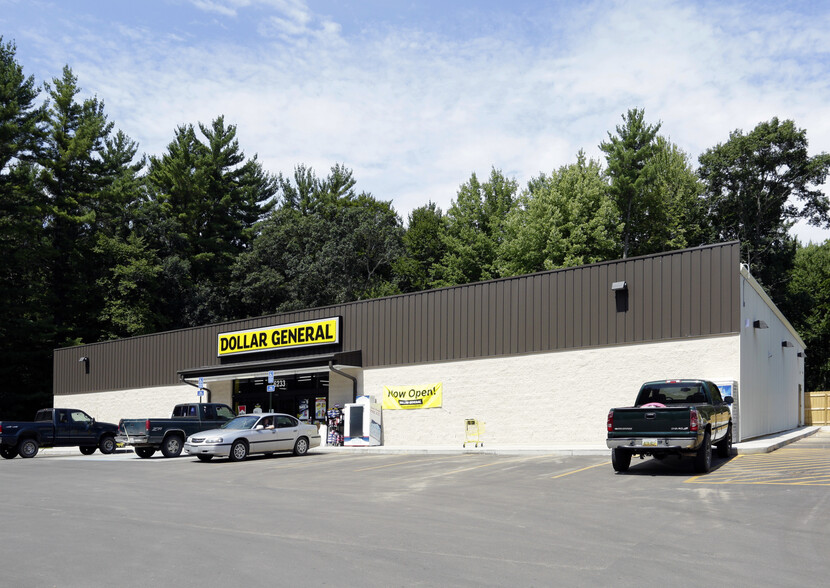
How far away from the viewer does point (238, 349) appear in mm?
35719

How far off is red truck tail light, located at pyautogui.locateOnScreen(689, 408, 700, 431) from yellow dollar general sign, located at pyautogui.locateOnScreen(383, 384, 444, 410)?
14122 millimetres

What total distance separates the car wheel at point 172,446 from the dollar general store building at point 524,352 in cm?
643

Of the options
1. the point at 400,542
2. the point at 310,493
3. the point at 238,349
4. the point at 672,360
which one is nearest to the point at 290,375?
the point at 238,349

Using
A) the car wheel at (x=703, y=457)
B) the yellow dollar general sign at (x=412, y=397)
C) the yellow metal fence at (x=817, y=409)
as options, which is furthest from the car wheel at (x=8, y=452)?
the yellow metal fence at (x=817, y=409)

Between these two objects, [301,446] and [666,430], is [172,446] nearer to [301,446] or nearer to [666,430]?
[301,446]

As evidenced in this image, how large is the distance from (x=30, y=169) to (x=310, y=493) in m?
51.1

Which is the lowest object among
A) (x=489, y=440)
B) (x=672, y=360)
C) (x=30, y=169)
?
(x=489, y=440)

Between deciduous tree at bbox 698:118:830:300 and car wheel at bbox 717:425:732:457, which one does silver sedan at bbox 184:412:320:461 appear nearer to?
car wheel at bbox 717:425:732:457

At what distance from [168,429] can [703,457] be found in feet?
60.6

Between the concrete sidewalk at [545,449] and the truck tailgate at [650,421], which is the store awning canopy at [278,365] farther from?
the truck tailgate at [650,421]

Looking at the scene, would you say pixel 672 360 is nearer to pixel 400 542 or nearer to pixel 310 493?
pixel 310 493

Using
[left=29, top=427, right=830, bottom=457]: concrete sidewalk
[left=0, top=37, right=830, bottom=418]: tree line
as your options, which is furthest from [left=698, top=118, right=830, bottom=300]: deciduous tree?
[left=29, top=427, right=830, bottom=457]: concrete sidewalk

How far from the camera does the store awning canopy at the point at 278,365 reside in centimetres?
3095

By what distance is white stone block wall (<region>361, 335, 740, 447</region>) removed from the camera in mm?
23125
